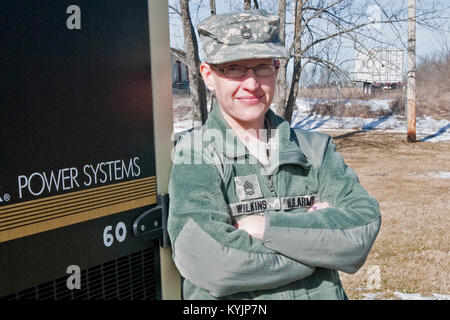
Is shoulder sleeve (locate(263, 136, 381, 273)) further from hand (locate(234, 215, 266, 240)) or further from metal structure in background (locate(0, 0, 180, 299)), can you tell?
metal structure in background (locate(0, 0, 180, 299))

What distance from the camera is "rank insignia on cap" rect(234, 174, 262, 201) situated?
5.18 feet

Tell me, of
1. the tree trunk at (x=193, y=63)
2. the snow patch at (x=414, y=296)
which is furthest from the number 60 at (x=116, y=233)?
the tree trunk at (x=193, y=63)

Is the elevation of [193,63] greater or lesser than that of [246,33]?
greater

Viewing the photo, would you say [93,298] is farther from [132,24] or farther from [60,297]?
[132,24]

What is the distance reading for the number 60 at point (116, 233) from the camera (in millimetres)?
1577

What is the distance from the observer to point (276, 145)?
170 cm

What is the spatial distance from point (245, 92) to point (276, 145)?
247mm

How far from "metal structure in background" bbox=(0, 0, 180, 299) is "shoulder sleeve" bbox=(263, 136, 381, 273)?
1.82ft

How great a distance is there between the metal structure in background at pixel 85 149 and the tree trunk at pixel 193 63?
20.8 feet

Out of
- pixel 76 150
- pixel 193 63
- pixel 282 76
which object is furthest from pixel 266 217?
pixel 282 76

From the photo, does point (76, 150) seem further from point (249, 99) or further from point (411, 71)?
point (411, 71)

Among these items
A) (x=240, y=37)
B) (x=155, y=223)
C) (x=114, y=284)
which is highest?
(x=240, y=37)

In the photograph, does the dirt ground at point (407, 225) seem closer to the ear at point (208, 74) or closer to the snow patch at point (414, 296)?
the snow patch at point (414, 296)

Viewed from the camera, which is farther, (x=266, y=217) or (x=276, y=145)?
(x=276, y=145)
